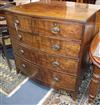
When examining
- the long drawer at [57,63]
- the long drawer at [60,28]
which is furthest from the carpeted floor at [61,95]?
the long drawer at [60,28]

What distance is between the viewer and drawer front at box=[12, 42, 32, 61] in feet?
5.21

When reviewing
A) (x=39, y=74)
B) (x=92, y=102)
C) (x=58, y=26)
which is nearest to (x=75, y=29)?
(x=58, y=26)

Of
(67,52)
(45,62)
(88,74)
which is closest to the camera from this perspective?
(67,52)

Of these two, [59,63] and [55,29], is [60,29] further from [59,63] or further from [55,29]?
[59,63]

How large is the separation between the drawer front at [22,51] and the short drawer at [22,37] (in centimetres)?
7

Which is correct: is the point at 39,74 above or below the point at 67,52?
below

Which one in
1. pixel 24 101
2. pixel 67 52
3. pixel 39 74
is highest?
pixel 67 52

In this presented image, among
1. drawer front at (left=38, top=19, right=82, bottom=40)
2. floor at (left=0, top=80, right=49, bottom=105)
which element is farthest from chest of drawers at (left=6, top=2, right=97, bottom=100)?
floor at (left=0, top=80, right=49, bottom=105)

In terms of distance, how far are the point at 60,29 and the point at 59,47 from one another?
0.17 meters

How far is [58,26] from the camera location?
1.23m

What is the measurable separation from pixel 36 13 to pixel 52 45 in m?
0.32

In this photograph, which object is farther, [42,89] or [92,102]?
[42,89]

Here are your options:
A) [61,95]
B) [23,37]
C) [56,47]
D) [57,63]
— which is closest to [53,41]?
[56,47]

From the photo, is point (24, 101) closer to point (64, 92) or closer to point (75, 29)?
point (64, 92)
